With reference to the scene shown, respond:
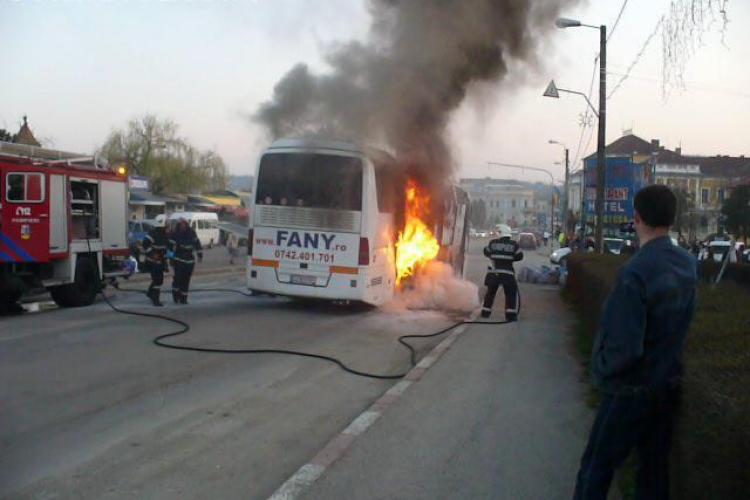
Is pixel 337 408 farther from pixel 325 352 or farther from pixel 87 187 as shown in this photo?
pixel 87 187

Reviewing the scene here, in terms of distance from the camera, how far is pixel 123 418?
6129mm

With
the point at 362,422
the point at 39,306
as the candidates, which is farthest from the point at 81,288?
the point at 362,422

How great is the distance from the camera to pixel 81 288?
13781 millimetres

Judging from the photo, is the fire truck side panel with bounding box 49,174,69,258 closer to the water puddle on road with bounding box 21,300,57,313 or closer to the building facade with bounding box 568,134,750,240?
the water puddle on road with bounding box 21,300,57,313

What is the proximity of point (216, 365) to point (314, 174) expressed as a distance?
5.32 metres

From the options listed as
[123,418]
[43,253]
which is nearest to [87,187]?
[43,253]

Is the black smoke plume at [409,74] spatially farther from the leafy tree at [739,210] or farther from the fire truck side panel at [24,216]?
the leafy tree at [739,210]

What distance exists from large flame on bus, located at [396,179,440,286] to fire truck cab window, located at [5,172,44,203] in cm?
658

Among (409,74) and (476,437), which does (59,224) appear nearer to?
(409,74)

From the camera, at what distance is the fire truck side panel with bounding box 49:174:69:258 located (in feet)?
41.9

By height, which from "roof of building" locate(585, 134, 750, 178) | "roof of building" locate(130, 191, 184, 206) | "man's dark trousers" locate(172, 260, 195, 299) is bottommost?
"man's dark trousers" locate(172, 260, 195, 299)

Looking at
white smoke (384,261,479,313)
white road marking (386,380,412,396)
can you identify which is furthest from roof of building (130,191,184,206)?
white road marking (386,380,412,396)

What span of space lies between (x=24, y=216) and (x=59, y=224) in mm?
807

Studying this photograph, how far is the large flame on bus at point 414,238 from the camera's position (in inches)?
591
